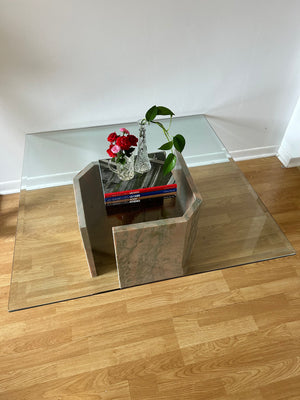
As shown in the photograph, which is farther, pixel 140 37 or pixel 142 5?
pixel 140 37

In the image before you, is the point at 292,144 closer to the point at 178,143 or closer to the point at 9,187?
the point at 178,143

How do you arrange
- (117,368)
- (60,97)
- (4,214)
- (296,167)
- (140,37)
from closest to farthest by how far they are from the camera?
1. (117,368)
2. (140,37)
3. (60,97)
4. (4,214)
5. (296,167)

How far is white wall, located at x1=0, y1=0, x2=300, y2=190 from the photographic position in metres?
1.54

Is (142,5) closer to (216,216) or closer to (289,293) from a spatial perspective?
(216,216)

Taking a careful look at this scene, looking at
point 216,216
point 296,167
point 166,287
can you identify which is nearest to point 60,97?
point 216,216

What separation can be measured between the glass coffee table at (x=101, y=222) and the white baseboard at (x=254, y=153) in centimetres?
64

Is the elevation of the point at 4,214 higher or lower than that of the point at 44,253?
lower

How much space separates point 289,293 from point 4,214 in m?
1.85

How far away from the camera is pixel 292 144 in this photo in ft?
7.74

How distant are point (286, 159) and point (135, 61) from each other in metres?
1.44

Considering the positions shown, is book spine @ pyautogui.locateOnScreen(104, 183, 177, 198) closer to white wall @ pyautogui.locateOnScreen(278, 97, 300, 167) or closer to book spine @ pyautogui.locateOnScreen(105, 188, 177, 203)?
book spine @ pyautogui.locateOnScreen(105, 188, 177, 203)

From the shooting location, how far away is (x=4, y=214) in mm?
2082

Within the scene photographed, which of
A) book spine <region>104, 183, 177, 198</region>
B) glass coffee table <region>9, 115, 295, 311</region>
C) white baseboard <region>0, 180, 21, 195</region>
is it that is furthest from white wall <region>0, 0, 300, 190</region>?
book spine <region>104, 183, 177, 198</region>

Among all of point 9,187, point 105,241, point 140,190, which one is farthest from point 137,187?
point 9,187
